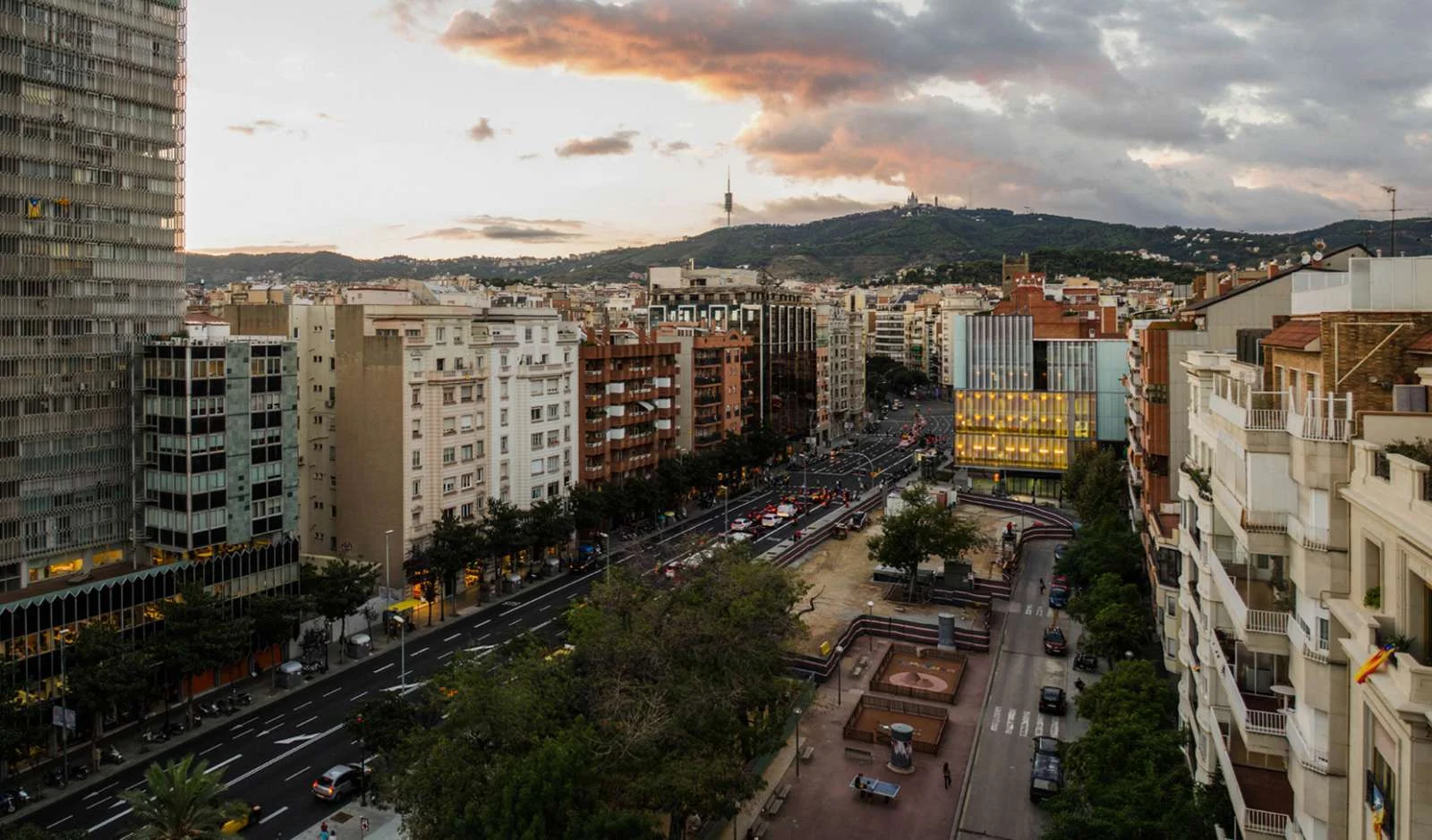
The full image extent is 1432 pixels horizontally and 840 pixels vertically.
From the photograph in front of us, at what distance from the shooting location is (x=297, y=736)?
46.7 metres

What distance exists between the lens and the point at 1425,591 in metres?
13.0

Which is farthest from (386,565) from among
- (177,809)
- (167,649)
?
(177,809)

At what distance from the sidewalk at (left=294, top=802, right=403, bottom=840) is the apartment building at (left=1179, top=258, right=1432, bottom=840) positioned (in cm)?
3003

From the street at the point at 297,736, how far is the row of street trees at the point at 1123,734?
7470 millimetres

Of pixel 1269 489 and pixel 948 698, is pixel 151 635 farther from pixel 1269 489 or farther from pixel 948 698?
pixel 1269 489

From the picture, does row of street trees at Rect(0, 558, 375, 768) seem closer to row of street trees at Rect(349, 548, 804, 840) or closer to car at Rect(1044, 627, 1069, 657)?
row of street trees at Rect(349, 548, 804, 840)

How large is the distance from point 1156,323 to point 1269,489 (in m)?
38.4

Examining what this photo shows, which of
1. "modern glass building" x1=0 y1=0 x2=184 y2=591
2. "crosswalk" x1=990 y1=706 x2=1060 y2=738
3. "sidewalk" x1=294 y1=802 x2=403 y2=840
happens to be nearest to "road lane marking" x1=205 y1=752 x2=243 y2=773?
"sidewalk" x1=294 y1=802 x2=403 y2=840

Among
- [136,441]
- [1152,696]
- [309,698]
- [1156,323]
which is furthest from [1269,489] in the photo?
[136,441]

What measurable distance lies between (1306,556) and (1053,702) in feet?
115

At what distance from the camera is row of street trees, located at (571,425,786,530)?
8206 centimetres

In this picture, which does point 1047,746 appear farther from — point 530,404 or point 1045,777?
point 530,404

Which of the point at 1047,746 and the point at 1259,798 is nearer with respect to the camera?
the point at 1259,798

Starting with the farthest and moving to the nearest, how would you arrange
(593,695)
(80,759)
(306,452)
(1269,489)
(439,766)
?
(306,452), (80,759), (593,695), (439,766), (1269,489)
